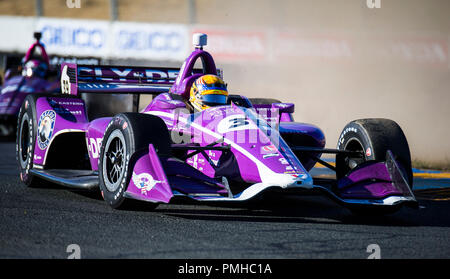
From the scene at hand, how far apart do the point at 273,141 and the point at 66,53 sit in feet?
51.8

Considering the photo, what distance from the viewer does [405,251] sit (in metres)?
5.00

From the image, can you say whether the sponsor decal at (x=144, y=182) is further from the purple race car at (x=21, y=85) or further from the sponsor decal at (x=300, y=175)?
the purple race car at (x=21, y=85)

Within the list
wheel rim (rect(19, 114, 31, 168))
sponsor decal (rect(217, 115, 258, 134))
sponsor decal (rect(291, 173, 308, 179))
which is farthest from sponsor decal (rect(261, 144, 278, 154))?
wheel rim (rect(19, 114, 31, 168))

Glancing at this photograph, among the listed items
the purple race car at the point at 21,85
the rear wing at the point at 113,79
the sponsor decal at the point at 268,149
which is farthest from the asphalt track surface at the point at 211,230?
the purple race car at the point at 21,85

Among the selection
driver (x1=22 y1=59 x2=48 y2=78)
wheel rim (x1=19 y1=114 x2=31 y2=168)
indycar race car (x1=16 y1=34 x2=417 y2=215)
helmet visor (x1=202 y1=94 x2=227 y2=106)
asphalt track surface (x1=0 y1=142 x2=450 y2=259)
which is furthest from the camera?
driver (x1=22 y1=59 x2=48 y2=78)

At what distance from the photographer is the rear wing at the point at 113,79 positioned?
8586 millimetres

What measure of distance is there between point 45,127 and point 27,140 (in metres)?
0.68

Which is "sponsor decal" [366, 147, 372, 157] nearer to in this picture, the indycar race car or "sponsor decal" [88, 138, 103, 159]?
the indycar race car

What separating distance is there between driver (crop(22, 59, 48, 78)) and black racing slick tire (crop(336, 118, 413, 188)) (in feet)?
32.4

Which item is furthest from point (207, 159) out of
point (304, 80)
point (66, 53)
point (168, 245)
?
point (66, 53)

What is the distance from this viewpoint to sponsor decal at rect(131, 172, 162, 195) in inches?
235

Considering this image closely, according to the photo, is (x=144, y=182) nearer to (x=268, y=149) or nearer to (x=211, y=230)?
(x=211, y=230)

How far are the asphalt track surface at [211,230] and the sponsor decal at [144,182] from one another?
0.23 meters

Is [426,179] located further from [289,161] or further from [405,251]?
[405,251]
